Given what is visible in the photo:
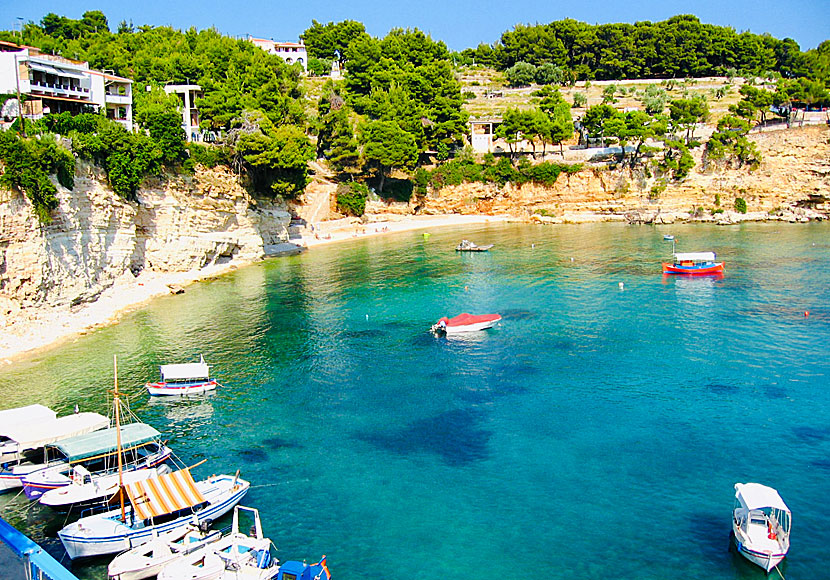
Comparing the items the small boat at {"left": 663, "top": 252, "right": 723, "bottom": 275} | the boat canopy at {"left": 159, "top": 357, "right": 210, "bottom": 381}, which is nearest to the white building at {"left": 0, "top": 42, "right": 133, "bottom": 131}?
the boat canopy at {"left": 159, "top": 357, "right": 210, "bottom": 381}

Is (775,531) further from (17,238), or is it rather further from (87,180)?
(87,180)

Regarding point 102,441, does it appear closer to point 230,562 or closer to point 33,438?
point 33,438

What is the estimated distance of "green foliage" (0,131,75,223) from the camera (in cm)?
4447

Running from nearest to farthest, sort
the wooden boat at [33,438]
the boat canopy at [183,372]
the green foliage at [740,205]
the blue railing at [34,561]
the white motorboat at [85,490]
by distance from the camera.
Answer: the blue railing at [34,561], the white motorboat at [85,490], the wooden boat at [33,438], the boat canopy at [183,372], the green foliage at [740,205]

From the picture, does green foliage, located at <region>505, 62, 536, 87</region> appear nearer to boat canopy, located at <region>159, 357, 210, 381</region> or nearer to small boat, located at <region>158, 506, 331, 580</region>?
boat canopy, located at <region>159, 357, 210, 381</region>

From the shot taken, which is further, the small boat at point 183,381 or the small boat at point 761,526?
the small boat at point 183,381

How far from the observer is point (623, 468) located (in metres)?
27.7

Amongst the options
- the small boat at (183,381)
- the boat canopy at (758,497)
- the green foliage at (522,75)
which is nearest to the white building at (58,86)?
the small boat at (183,381)

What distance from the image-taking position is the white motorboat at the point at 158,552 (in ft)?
70.3

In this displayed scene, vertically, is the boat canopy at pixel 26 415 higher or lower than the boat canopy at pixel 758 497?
higher

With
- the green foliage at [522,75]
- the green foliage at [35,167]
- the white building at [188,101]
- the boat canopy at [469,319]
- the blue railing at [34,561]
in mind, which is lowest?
the blue railing at [34,561]

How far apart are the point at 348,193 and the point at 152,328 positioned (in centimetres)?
4929

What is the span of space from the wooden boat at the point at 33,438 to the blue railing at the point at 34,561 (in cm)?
1189

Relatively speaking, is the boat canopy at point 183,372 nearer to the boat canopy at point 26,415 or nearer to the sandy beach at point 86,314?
the boat canopy at point 26,415
